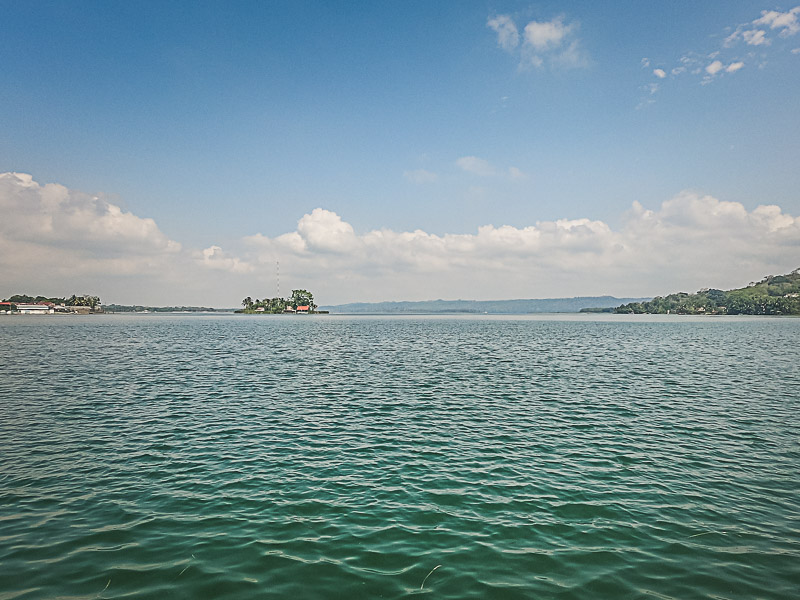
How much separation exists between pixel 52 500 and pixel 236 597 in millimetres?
10284

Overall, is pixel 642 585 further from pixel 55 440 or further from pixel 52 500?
pixel 55 440

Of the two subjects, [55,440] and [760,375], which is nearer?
[55,440]

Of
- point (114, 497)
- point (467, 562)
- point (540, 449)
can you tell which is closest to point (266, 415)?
point (114, 497)

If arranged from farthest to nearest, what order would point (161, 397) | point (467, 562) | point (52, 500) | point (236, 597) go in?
point (161, 397), point (52, 500), point (467, 562), point (236, 597)

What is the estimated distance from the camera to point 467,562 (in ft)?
39.2

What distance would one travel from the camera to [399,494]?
16375 mm

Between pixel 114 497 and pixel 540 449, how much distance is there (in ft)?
60.8

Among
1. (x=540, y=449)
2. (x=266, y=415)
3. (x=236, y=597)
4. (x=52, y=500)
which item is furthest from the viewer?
(x=266, y=415)

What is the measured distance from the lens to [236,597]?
1038 cm

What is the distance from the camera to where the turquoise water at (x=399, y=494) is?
37.1ft

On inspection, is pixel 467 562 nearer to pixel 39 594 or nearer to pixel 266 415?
pixel 39 594

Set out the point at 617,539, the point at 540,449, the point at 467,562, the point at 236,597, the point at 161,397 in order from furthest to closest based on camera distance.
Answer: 1. the point at 161,397
2. the point at 540,449
3. the point at 617,539
4. the point at 467,562
5. the point at 236,597

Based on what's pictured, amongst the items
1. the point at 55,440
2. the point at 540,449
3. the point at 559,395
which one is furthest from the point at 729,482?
the point at 55,440

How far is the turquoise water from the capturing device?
11297mm
